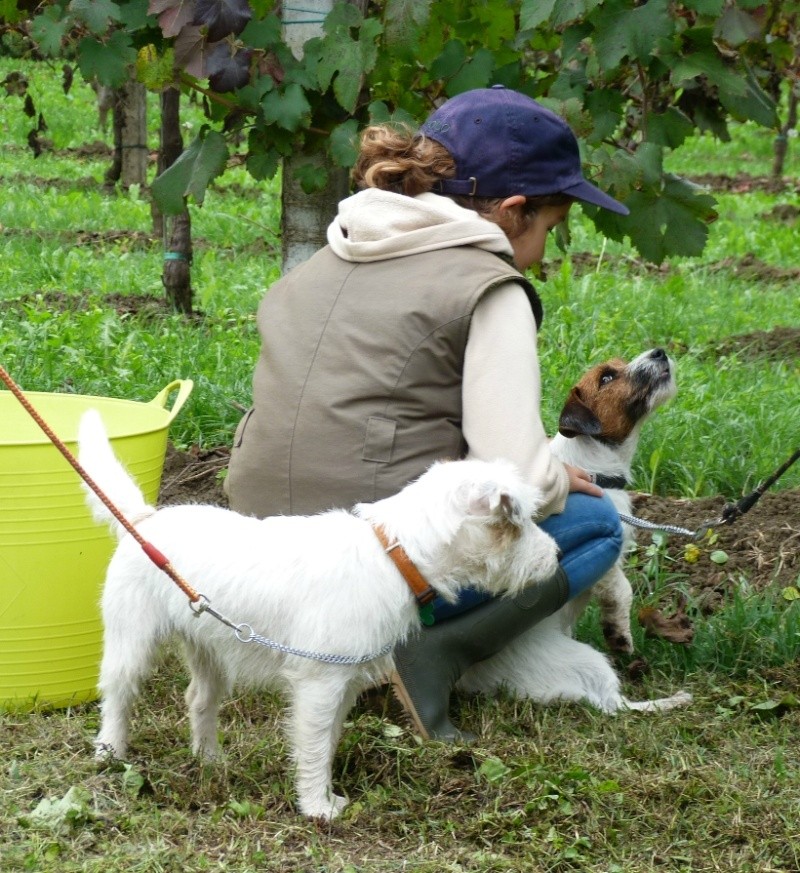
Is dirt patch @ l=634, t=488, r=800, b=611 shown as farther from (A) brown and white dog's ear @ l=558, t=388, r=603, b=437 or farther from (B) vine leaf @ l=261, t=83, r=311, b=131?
(B) vine leaf @ l=261, t=83, r=311, b=131

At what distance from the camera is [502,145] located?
3.17m

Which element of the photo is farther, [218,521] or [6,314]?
[6,314]

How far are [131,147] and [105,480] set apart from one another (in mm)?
9159

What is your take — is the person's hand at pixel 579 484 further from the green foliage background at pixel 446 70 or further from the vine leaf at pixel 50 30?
the vine leaf at pixel 50 30

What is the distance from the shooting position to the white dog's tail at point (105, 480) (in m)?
2.89

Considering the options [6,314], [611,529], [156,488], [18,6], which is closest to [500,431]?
[611,529]

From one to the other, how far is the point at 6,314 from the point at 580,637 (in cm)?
387

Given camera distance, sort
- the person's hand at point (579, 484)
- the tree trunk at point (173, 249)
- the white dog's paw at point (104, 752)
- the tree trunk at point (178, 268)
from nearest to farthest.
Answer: the white dog's paw at point (104, 752)
the person's hand at point (579, 484)
the tree trunk at point (178, 268)
the tree trunk at point (173, 249)

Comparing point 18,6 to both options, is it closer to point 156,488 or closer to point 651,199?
point 156,488

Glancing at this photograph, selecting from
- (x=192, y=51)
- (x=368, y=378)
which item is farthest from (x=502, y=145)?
(x=192, y=51)

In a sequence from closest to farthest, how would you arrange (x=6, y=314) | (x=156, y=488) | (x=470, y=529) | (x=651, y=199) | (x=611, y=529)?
(x=470, y=529), (x=611, y=529), (x=156, y=488), (x=651, y=199), (x=6, y=314)

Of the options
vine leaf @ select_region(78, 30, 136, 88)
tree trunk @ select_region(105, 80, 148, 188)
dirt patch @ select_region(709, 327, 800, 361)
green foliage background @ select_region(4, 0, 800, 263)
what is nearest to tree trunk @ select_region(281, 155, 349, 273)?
green foliage background @ select_region(4, 0, 800, 263)

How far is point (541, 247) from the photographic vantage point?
3.41 meters

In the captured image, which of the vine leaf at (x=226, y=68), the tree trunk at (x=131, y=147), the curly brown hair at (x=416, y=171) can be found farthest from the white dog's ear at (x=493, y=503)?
the tree trunk at (x=131, y=147)
